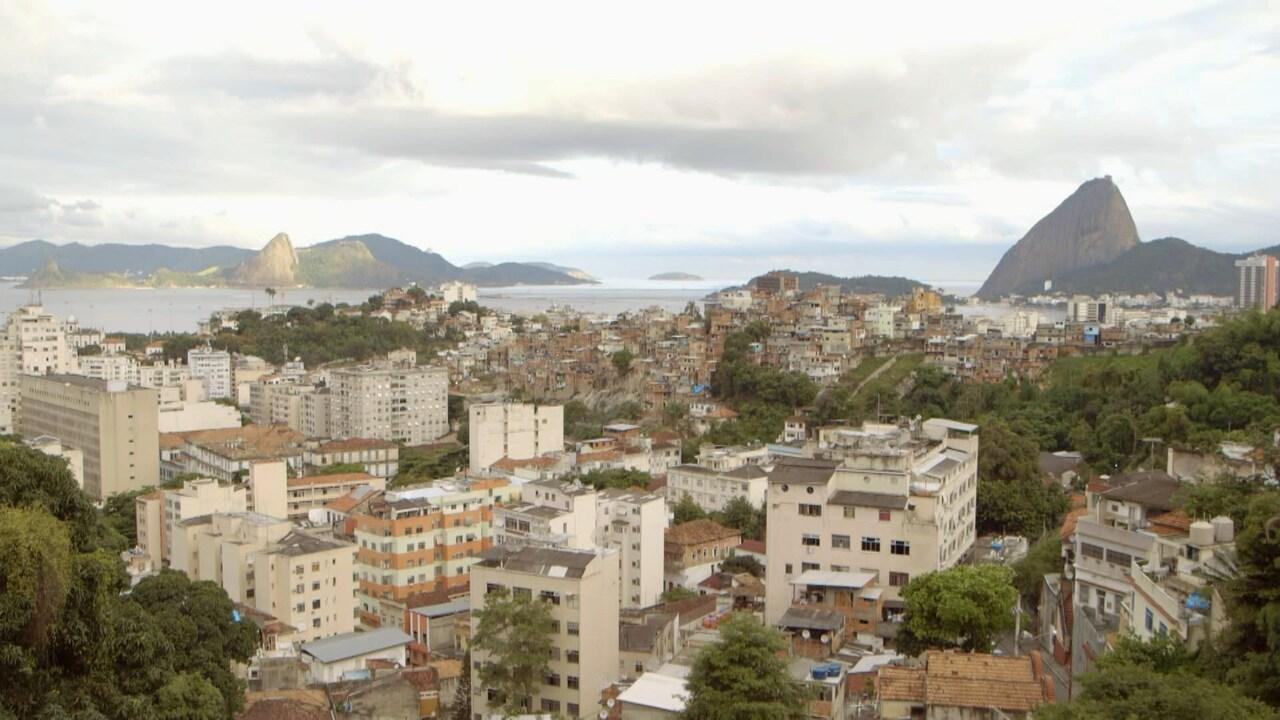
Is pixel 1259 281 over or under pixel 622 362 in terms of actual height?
over

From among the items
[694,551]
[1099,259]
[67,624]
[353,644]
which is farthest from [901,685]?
[1099,259]

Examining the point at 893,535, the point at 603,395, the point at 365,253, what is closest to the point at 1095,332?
the point at 603,395

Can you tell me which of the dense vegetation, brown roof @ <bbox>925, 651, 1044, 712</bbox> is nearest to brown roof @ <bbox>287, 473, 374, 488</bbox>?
the dense vegetation

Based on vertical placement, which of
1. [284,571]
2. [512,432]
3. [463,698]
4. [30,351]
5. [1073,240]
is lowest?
[463,698]

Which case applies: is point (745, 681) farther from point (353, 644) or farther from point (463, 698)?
point (353, 644)

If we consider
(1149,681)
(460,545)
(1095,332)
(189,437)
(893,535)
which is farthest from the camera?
(1095,332)

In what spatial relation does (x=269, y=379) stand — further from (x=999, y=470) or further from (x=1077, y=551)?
(x=1077, y=551)

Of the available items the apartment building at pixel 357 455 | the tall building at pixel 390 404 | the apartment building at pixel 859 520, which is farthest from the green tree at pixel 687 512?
the tall building at pixel 390 404
